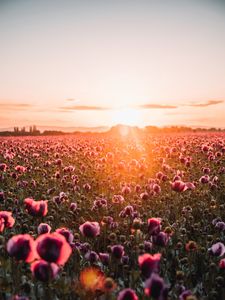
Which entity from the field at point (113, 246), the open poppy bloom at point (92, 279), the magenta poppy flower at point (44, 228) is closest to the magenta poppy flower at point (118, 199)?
the field at point (113, 246)

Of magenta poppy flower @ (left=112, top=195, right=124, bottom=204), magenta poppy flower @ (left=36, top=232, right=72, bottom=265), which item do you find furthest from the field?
magenta poppy flower @ (left=112, top=195, right=124, bottom=204)

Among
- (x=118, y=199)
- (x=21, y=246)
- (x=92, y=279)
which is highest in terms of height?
(x=21, y=246)

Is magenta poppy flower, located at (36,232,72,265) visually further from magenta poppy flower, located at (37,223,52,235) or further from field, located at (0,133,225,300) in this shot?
magenta poppy flower, located at (37,223,52,235)

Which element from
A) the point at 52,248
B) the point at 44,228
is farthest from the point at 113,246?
the point at 52,248

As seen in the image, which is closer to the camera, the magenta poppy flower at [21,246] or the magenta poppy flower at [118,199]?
the magenta poppy flower at [21,246]

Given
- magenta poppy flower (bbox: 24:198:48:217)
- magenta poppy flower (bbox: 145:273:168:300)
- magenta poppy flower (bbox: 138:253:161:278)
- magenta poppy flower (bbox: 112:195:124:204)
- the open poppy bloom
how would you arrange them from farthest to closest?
magenta poppy flower (bbox: 112:195:124:204) < magenta poppy flower (bbox: 24:198:48:217) < the open poppy bloom < magenta poppy flower (bbox: 138:253:161:278) < magenta poppy flower (bbox: 145:273:168:300)

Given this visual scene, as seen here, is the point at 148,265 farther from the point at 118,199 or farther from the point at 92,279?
the point at 118,199

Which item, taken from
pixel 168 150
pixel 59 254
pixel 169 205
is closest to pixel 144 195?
pixel 169 205

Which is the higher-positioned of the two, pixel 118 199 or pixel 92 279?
pixel 118 199

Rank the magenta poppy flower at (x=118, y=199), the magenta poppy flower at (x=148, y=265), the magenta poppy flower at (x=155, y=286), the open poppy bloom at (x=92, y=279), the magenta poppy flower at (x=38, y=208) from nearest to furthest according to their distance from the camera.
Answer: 1. the magenta poppy flower at (x=155, y=286)
2. the magenta poppy flower at (x=148, y=265)
3. the open poppy bloom at (x=92, y=279)
4. the magenta poppy flower at (x=38, y=208)
5. the magenta poppy flower at (x=118, y=199)

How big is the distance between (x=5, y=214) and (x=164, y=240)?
1634 millimetres

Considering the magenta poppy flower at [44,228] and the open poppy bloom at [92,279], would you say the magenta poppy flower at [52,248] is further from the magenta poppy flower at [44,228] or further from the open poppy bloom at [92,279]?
the magenta poppy flower at [44,228]

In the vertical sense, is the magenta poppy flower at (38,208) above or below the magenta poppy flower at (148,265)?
above

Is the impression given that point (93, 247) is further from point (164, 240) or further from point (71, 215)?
point (164, 240)
